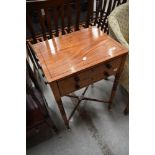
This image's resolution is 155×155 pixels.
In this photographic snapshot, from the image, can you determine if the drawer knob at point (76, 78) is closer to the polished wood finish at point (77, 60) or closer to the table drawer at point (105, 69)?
the polished wood finish at point (77, 60)

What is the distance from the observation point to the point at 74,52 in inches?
35.6

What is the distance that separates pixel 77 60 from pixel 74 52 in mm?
81

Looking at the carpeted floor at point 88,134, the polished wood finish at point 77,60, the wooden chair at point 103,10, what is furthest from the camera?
the wooden chair at point 103,10

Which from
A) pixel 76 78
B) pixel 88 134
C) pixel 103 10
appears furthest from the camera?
pixel 103 10

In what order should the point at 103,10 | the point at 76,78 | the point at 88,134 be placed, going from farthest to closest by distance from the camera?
1. the point at 103,10
2. the point at 88,134
3. the point at 76,78

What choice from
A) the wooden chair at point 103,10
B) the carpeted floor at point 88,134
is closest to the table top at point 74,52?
the wooden chair at point 103,10

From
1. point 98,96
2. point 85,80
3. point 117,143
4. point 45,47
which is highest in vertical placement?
point 45,47

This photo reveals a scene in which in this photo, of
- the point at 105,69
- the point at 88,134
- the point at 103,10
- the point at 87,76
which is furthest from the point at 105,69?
the point at 103,10

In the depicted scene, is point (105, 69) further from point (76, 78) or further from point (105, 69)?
point (76, 78)

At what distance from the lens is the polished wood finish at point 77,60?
2.64 feet
